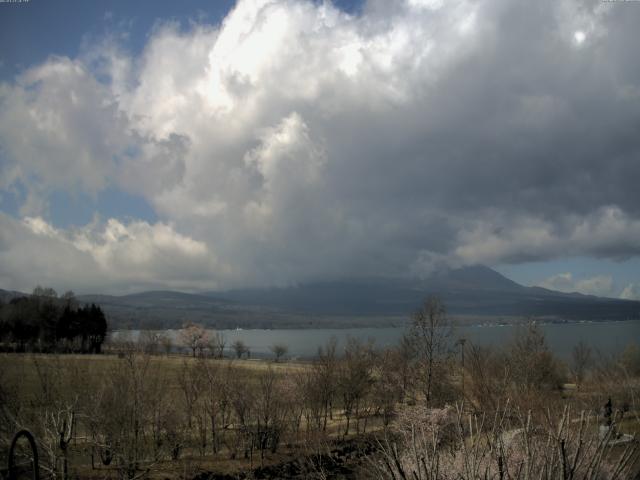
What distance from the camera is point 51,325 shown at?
357 feet

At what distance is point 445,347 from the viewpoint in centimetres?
4150

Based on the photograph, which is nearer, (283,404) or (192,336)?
(283,404)

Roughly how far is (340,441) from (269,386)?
8.47 metres

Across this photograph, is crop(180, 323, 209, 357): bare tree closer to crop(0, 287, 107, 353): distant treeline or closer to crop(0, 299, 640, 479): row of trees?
crop(0, 287, 107, 353): distant treeline

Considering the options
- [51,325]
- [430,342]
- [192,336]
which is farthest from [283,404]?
[192,336]

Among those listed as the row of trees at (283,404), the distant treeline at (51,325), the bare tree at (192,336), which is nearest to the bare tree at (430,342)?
the row of trees at (283,404)

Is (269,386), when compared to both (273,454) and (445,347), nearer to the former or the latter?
(273,454)

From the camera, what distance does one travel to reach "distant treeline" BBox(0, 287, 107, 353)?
340 feet

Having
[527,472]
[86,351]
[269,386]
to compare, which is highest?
[527,472]

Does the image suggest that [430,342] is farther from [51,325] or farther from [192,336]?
[192,336]

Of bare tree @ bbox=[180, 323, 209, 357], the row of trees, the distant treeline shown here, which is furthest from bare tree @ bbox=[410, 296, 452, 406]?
bare tree @ bbox=[180, 323, 209, 357]

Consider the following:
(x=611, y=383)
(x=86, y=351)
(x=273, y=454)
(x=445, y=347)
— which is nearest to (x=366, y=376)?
(x=445, y=347)

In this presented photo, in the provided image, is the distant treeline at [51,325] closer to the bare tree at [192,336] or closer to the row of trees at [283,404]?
the bare tree at [192,336]

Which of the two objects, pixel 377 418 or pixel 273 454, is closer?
pixel 273 454
